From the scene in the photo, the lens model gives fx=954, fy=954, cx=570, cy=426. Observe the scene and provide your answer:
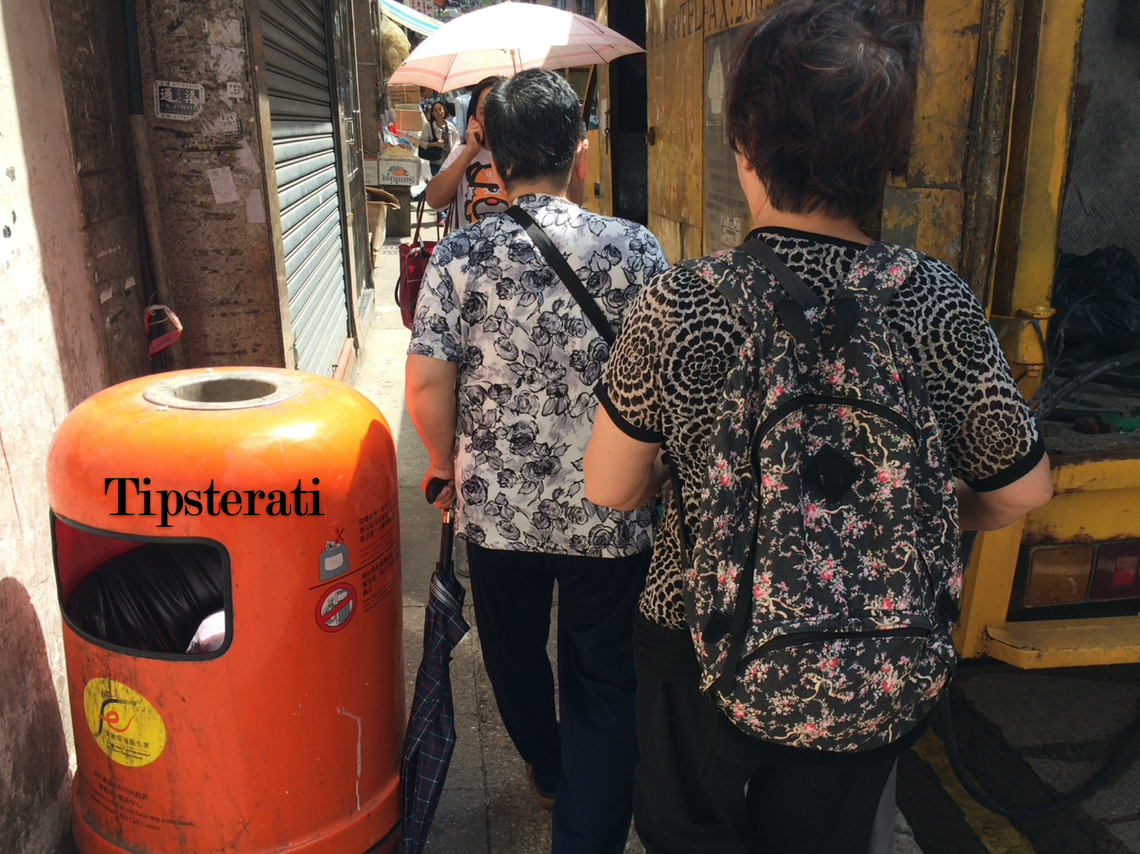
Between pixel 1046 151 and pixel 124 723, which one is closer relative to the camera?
pixel 124 723

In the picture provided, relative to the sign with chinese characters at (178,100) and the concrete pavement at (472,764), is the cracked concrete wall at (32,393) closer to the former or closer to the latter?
the sign with chinese characters at (178,100)

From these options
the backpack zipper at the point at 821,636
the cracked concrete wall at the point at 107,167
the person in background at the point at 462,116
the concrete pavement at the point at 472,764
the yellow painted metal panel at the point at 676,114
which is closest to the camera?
the backpack zipper at the point at 821,636

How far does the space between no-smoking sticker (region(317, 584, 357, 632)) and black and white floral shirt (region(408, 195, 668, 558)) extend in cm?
33

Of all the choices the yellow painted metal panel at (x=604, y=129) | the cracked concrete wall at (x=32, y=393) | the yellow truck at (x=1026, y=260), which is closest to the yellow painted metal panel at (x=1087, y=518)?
the yellow truck at (x=1026, y=260)

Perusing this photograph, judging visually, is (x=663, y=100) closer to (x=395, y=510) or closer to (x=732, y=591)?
(x=395, y=510)

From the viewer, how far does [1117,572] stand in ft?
8.46

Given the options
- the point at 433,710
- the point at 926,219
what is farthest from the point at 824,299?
the point at 433,710

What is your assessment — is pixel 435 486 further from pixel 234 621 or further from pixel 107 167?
pixel 107 167

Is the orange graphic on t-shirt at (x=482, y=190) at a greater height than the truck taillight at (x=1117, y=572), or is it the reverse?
the orange graphic on t-shirt at (x=482, y=190)

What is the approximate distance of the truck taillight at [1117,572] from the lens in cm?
256

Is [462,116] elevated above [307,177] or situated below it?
above

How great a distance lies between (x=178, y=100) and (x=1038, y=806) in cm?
357

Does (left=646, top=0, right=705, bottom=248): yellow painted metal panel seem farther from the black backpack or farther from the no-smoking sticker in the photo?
the black backpack

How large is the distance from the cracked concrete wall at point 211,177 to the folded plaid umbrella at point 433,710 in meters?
1.85
